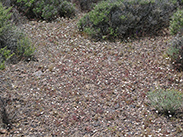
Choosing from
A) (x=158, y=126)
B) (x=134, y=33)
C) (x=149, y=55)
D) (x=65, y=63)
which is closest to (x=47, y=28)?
(x=65, y=63)

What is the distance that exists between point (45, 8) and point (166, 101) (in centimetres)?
615

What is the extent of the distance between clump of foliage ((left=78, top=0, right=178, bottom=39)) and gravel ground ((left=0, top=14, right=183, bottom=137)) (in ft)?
1.48

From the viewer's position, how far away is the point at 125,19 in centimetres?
779

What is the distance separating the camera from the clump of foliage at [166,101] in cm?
461

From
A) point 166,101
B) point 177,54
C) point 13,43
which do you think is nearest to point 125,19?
point 177,54

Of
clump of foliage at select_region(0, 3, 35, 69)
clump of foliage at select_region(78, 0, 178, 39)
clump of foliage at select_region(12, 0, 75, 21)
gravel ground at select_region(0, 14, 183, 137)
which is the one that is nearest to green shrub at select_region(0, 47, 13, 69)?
clump of foliage at select_region(0, 3, 35, 69)

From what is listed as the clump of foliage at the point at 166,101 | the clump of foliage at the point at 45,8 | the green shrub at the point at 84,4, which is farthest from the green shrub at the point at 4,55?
the green shrub at the point at 84,4

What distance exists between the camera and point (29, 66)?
616cm

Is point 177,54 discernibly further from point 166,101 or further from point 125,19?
point 125,19

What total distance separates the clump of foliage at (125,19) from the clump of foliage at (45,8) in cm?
133

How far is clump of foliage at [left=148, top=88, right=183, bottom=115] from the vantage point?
461cm

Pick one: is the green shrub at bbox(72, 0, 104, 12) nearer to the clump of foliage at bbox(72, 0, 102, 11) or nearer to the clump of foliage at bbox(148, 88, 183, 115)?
the clump of foliage at bbox(72, 0, 102, 11)

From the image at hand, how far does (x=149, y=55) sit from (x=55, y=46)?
2886mm

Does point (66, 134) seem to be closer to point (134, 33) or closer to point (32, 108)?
point (32, 108)
